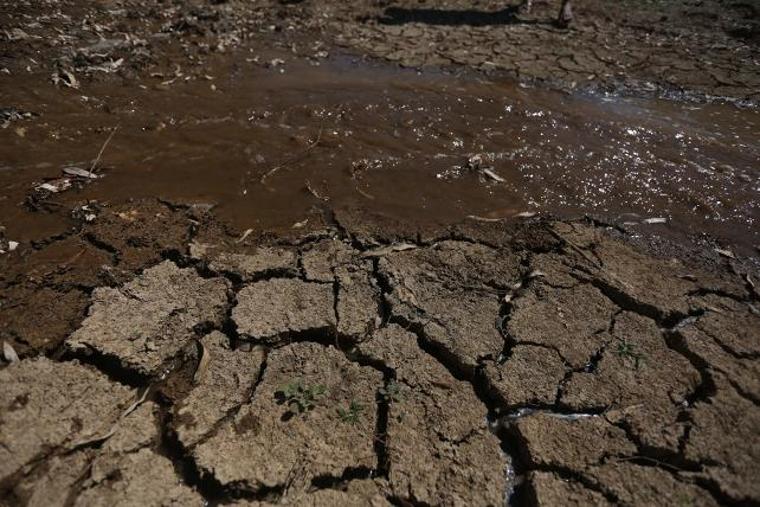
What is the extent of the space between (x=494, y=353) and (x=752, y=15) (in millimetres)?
8978

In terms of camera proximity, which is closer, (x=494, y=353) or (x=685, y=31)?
(x=494, y=353)

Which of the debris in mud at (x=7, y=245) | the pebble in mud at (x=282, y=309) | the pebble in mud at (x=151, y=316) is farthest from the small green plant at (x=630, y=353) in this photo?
the debris in mud at (x=7, y=245)

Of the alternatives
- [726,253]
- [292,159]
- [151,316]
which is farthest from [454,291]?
[726,253]

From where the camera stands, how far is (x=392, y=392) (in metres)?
2.12

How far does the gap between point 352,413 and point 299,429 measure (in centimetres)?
23

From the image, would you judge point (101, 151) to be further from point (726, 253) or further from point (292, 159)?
point (726, 253)

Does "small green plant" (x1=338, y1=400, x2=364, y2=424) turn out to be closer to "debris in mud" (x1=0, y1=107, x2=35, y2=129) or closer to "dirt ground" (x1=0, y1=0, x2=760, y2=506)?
"dirt ground" (x1=0, y1=0, x2=760, y2=506)

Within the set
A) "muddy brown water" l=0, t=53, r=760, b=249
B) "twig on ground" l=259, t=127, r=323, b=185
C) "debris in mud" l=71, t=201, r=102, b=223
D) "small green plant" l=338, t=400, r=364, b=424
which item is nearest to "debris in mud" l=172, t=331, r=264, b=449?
"small green plant" l=338, t=400, r=364, b=424

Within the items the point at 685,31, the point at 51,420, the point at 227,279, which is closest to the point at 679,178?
the point at 227,279

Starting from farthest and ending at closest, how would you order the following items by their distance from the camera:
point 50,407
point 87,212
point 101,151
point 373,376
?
point 101,151
point 87,212
point 373,376
point 50,407

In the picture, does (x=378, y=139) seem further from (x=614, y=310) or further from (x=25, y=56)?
(x=25, y=56)

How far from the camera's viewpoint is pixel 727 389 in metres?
2.21

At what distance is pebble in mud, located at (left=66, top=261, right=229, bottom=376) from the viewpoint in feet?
7.07

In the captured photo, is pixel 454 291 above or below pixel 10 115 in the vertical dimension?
below
